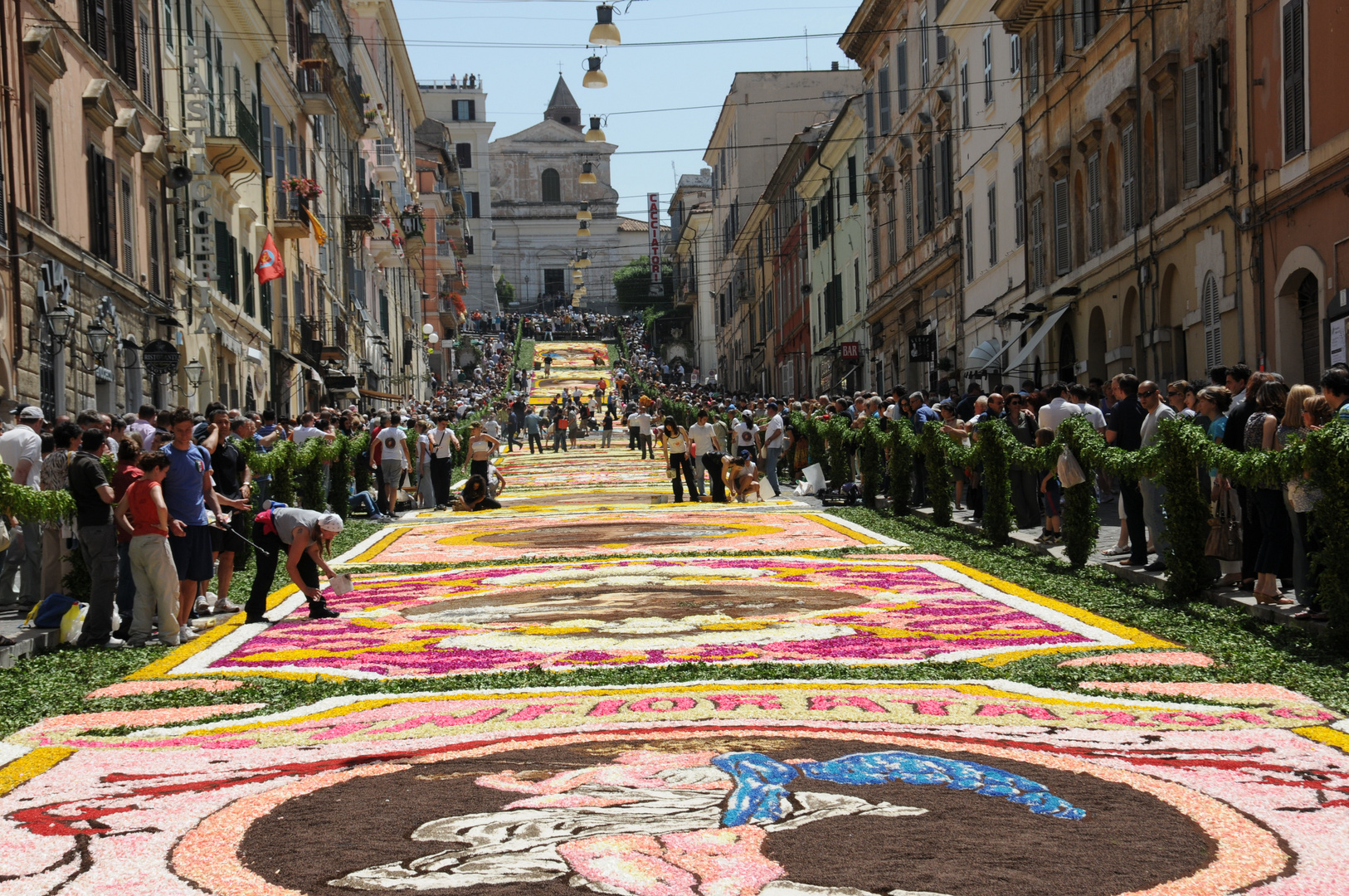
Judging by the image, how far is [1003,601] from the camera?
11.0 m

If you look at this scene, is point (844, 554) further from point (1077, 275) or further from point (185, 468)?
point (1077, 275)

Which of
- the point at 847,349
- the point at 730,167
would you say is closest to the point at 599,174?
the point at 730,167

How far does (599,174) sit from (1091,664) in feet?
Answer: 424

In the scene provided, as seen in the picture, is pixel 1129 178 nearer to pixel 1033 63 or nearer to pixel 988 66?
pixel 1033 63

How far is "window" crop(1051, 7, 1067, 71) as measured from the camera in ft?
84.7

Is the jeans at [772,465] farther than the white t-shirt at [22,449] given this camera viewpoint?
Yes

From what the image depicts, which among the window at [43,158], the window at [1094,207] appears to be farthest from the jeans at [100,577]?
the window at [1094,207]

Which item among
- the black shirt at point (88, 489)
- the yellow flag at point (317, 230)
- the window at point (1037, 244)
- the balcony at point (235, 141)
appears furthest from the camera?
the yellow flag at point (317, 230)

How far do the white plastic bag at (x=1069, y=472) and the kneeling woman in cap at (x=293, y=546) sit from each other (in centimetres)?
566

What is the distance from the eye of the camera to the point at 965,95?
105ft

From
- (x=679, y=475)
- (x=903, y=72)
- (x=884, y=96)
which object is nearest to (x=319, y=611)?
(x=679, y=475)

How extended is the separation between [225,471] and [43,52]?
774 centimetres

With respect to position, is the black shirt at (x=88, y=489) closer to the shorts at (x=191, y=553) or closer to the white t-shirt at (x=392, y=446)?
the shorts at (x=191, y=553)

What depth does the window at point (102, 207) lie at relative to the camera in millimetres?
20234
